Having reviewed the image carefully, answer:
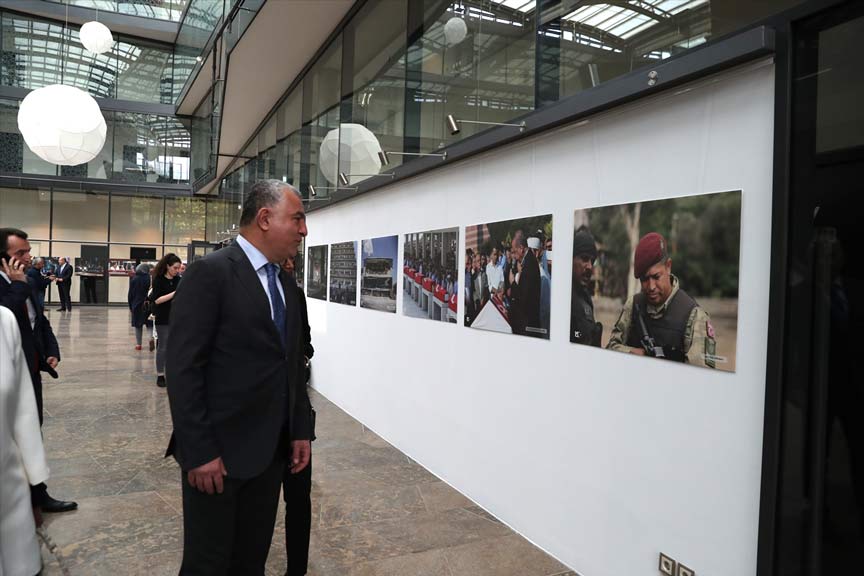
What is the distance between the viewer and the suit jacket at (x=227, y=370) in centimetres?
207

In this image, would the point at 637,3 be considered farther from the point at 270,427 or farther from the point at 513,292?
the point at 270,427

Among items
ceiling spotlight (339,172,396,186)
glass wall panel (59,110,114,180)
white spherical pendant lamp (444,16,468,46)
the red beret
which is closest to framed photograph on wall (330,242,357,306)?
ceiling spotlight (339,172,396,186)

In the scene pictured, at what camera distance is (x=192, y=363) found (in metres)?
2.06

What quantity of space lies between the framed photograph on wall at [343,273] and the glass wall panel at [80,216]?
20414 millimetres

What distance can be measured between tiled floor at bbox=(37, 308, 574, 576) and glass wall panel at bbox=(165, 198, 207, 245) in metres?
19.3

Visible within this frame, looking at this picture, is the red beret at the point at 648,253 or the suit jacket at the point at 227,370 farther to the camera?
the red beret at the point at 648,253

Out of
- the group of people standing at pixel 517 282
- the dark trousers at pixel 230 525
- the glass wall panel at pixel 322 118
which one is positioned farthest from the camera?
the glass wall panel at pixel 322 118

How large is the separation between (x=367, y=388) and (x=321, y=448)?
1.09m

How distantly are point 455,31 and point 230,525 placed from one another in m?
4.01

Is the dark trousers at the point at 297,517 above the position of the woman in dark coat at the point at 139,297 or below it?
below

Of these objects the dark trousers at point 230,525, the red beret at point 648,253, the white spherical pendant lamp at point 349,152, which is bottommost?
the dark trousers at point 230,525

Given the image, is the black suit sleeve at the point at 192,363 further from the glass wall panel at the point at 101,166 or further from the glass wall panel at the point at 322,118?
the glass wall panel at the point at 101,166

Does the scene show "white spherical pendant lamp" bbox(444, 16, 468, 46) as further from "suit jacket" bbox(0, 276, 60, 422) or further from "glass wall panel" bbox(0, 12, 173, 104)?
"glass wall panel" bbox(0, 12, 173, 104)

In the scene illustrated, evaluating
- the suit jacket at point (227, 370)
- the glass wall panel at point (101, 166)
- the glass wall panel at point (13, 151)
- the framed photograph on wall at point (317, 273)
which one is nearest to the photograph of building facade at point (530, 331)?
the suit jacket at point (227, 370)
